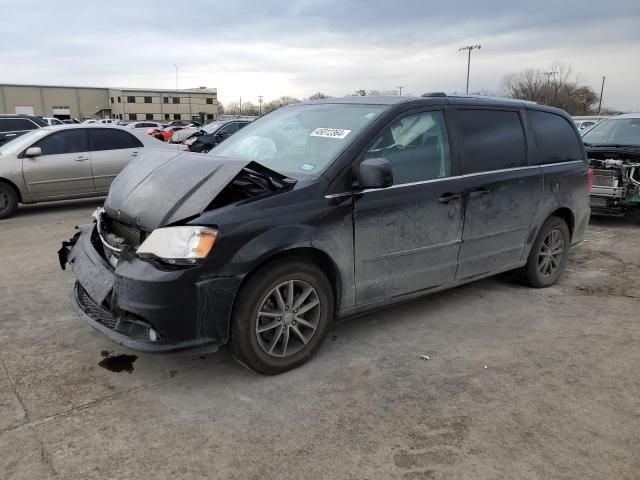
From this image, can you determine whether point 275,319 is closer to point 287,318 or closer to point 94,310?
point 287,318

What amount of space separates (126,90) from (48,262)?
90967 mm

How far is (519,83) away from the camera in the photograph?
74.8 metres

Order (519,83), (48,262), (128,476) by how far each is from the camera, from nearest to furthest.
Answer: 1. (128,476)
2. (48,262)
3. (519,83)

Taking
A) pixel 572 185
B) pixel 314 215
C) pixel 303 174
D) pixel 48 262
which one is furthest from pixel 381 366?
pixel 48 262

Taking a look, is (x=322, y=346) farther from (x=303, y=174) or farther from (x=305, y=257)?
(x=303, y=174)

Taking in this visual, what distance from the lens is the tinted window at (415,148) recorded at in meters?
3.67

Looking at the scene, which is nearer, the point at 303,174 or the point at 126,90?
the point at 303,174

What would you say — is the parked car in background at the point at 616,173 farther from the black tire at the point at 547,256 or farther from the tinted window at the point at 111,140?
the tinted window at the point at 111,140

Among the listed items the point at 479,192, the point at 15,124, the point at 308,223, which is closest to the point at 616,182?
the point at 479,192

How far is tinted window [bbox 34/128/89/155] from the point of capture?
8609 mm

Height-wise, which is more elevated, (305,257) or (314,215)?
(314,215)

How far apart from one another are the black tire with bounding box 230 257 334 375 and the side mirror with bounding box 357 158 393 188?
670 mm

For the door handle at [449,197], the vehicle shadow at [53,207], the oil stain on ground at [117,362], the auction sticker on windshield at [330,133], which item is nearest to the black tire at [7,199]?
the vehicle shadow at [53,207]

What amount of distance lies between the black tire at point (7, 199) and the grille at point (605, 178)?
9568 millimetres
